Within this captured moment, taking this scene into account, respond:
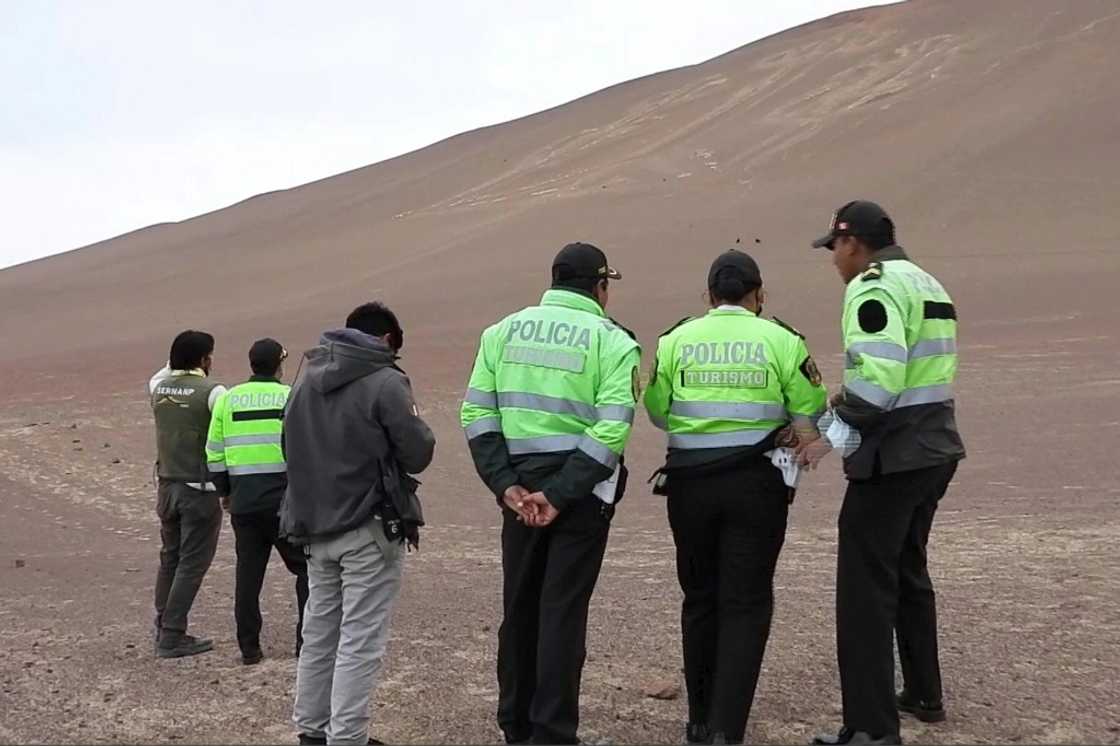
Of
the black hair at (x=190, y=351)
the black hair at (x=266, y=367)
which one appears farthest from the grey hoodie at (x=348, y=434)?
the black hair at (x=190, y=351)

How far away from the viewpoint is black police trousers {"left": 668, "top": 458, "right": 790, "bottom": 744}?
4480mm

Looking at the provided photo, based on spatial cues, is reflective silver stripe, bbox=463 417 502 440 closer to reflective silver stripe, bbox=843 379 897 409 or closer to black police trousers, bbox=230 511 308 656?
reflective silver stripe, bbox=843 379 897 409

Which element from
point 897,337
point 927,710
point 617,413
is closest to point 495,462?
point 617,413

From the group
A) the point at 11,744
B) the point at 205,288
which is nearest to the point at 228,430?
the point at 11,744

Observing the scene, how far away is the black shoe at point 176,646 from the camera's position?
6.24 meters

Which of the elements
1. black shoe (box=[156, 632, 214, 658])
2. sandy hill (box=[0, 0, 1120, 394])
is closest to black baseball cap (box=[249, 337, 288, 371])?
black shoe (box=[156, 632, 214, 658])

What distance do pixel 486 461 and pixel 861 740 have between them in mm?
1631

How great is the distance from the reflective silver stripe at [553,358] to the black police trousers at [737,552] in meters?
0.58

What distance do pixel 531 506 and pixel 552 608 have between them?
0.36 m

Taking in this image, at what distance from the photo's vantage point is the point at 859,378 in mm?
4352

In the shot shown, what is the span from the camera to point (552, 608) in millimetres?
4434

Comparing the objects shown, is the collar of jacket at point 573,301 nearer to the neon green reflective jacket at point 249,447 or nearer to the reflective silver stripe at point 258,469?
the neon green reflective jacket at point 249,447

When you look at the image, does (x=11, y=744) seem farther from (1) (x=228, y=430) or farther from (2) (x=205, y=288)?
(2) (x=205, y=288)

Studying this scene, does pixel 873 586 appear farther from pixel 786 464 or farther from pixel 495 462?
pixel 495 462
